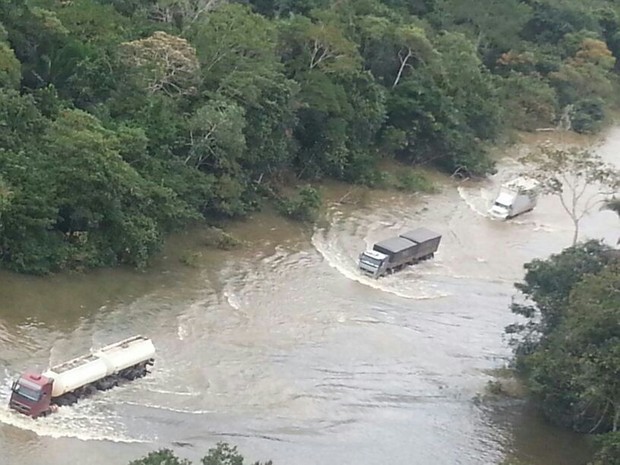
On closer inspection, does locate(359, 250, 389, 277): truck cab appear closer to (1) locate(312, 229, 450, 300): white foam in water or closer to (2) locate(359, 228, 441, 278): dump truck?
(2) locate(359, 228, 441, 278): dump truck

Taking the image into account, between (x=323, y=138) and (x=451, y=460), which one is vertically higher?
(x=323, y=138)

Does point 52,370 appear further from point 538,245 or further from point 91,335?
point 538,245

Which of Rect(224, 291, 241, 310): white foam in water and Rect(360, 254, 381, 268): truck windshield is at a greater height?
Answer: Rect(360, 254, 381, 268): truck windshield

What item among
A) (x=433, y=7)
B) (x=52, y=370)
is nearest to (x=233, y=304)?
(x=52, y=370)

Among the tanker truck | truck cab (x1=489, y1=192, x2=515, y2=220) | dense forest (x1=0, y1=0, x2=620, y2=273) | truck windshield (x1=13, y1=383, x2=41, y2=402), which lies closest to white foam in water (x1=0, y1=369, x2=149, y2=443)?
the tanker truck

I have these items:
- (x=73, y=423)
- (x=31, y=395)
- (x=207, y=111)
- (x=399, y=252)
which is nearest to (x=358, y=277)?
(x=399, y=252)
